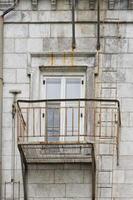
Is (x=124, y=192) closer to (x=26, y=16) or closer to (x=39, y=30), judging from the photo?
(x=39, y=30)

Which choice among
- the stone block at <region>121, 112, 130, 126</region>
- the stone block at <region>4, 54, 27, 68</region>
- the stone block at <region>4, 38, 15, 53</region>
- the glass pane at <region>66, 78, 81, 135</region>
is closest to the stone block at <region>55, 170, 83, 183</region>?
the glass pane at <region>66, 78, 81, 135</region>

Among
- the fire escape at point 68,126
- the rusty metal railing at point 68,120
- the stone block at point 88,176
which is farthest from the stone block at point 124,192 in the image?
the rusty metal railing at point 68,120

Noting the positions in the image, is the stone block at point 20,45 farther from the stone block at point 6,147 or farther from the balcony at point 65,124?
the stone block at point 6,147

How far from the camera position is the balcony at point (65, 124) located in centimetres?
1130

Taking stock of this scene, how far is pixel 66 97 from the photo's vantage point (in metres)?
11.8

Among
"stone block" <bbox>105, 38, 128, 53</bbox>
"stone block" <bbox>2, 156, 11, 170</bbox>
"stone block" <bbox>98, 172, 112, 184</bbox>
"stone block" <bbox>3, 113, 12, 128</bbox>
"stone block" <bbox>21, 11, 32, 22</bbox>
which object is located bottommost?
"stone block" <bbox>98, 172, 112, 184</bbox>

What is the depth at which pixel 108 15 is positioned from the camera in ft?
39.2

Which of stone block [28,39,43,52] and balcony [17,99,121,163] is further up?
stone block [28,39,43,52]

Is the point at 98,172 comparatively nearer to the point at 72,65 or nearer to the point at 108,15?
the point at 72,65

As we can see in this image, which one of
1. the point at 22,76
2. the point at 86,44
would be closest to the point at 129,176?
the point at 86,44

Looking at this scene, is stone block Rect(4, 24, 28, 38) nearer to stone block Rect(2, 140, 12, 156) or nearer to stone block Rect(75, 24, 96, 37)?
stone block Rect(75, 24, 96, 37)

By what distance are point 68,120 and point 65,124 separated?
0.10 metres

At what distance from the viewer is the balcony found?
37.1ft

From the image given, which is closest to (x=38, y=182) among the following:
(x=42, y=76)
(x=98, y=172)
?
(x=98, y=172)
